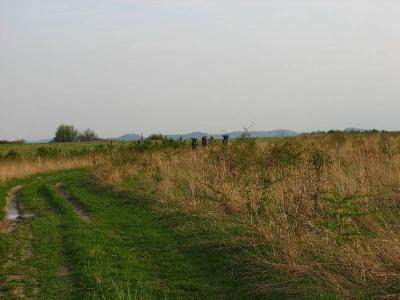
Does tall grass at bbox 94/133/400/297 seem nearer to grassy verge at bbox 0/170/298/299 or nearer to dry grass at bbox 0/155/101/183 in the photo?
grassy verge at bbox 0/170/298/299

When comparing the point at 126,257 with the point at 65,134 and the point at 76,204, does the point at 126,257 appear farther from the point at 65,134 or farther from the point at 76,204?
the point at 65,134

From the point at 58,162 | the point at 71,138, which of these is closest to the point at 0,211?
the point at 58,162

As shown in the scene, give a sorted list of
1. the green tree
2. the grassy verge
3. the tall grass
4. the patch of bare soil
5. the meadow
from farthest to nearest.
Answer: the green tree < the patch of bare soil < the grassy verge < the meadow < the tall grass

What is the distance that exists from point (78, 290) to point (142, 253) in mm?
2156

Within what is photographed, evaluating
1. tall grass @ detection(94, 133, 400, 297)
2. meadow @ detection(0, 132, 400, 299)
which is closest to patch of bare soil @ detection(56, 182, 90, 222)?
meadow @ detection(0, 132, 400, 299)

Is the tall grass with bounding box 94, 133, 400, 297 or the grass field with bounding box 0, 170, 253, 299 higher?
the tall grass with bounding box 94, 133, 400, 297

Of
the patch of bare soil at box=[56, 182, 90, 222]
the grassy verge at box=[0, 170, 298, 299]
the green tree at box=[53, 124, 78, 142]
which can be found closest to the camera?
the grassy verge at box=[0, 170, 298, 299]

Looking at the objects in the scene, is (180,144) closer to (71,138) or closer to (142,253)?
(142,253)

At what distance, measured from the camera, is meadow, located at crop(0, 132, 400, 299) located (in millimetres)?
6492

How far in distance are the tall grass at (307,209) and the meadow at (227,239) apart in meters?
0.02

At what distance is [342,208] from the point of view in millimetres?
7824

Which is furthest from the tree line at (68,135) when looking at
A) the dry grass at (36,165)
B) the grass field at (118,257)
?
the grass field at (118,257)

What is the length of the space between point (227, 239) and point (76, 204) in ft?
28.7

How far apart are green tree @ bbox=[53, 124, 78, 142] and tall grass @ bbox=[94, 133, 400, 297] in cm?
6325
